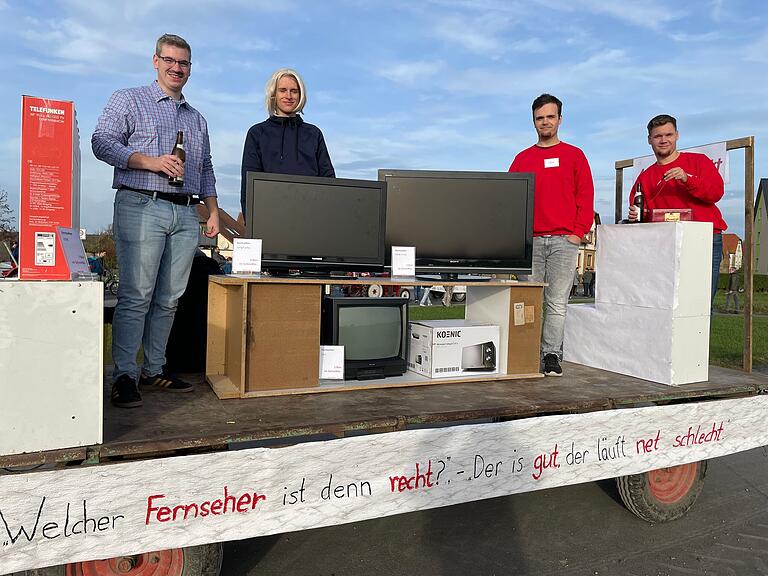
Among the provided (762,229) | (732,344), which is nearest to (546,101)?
(732,344)

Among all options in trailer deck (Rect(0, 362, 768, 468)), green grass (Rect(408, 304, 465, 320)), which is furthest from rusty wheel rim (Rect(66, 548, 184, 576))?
green grass (Rect(408, 304, 465, 320))

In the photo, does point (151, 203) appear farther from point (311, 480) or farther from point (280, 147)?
point (311, 480)

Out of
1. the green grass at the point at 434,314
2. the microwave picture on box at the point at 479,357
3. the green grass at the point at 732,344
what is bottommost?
the green grass at the point at 732,344

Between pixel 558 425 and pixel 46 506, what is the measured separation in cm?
233

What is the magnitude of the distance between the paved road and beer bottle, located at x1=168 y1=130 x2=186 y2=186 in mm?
2007

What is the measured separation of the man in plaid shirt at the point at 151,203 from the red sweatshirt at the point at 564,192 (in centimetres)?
236

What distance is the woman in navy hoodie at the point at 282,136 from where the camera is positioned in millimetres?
4105

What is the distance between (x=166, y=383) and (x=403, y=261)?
5.11 ft

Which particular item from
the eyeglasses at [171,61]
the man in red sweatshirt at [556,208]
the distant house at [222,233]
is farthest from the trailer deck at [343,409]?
the eyeglasses at [171,61]

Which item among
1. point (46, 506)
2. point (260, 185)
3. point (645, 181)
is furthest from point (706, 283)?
point (46, 506)

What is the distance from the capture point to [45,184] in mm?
2369

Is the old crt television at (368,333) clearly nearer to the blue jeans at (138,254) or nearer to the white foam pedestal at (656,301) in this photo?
the blue jeans at (138,254)

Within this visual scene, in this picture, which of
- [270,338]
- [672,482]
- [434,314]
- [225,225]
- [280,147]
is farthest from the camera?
[225,225]

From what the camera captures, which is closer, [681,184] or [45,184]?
[45,184]
